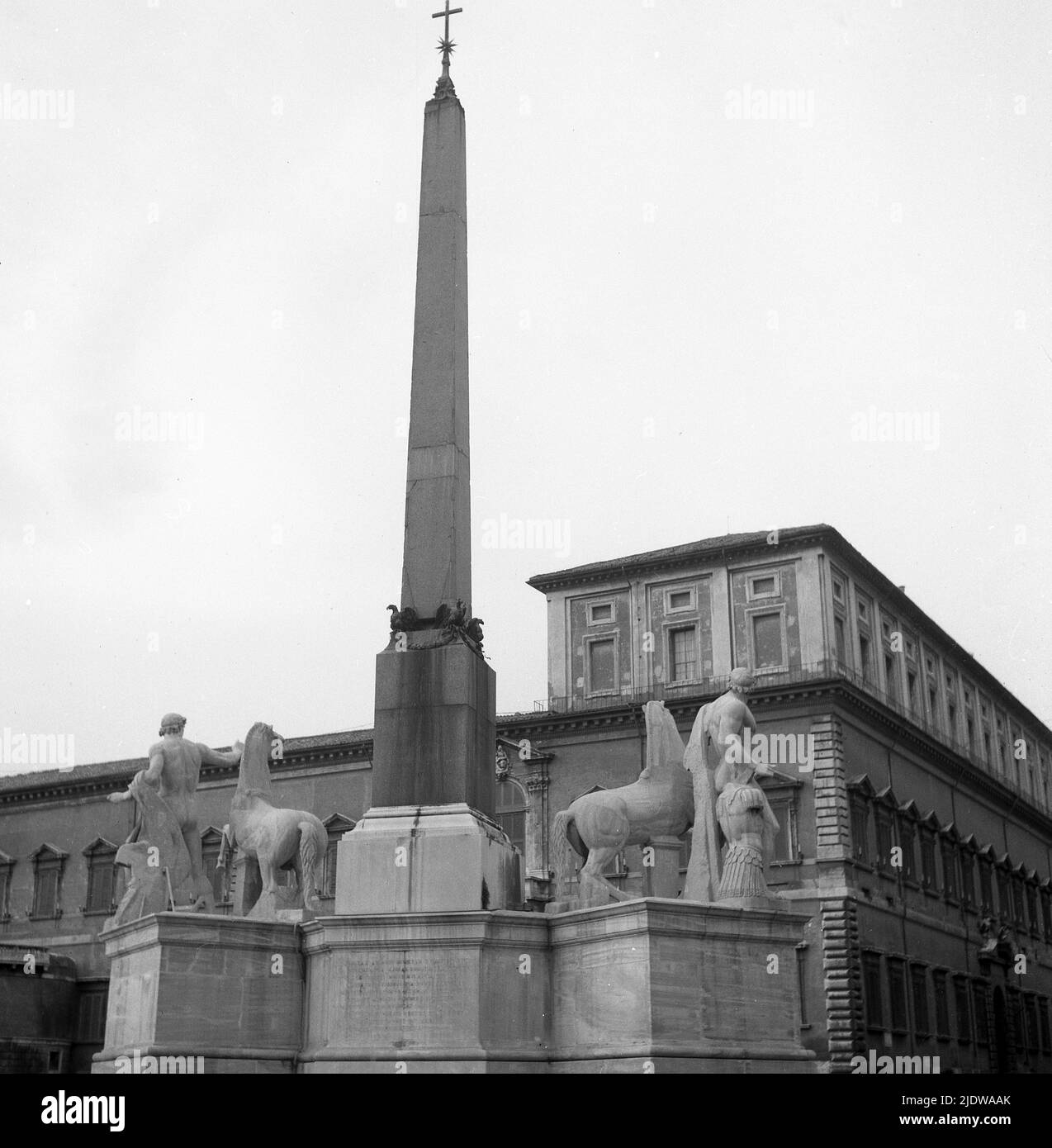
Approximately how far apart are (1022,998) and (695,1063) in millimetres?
39379

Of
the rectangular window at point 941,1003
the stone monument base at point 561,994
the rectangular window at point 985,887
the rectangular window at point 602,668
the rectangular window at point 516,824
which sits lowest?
the stone monument base at point 561,994

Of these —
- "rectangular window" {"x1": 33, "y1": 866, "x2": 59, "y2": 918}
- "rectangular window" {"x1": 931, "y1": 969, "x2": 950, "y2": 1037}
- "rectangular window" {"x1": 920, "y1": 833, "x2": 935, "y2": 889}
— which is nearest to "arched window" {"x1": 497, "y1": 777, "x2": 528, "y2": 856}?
"rectangular window" {"x1": 920, "y1": 833, "x2": 935, "y2": 889}

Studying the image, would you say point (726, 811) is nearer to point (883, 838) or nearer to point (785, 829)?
point (785, 829)

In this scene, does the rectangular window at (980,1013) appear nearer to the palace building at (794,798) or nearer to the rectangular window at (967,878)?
the palace building at (794,798)

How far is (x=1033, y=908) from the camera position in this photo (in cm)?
5141

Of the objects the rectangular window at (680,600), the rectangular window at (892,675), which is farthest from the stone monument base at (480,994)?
the rectangular window at (892,675)

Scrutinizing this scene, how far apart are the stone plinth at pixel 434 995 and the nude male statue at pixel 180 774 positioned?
2765mm

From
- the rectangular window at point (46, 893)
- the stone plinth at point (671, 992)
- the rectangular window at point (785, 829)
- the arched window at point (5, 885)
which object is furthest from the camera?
the arched window at point (5, 885)

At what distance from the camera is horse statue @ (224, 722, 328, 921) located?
14641mm

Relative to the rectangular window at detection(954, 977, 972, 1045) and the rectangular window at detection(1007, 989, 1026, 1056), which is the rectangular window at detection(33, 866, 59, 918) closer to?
the rectangular window at detection(954, 977, 972, 1045)

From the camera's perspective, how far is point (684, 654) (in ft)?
141

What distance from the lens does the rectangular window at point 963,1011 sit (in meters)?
42.3
